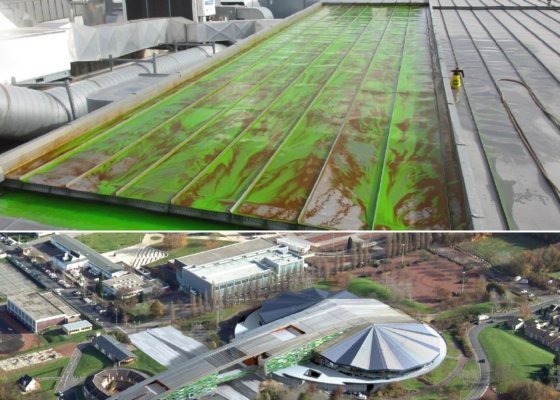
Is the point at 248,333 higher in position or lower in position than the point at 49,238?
lower

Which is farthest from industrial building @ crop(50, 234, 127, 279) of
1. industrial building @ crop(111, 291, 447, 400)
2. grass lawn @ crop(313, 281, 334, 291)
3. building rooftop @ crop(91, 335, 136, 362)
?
grass lawn @ crop(313, 281, 334, 291)

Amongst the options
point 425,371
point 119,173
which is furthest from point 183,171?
point 425,371

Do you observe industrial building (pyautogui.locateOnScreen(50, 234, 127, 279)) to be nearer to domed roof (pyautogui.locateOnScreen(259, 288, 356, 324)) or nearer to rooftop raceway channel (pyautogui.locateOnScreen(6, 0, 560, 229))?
rooftop raceway channel (pyautogui.locateOnScreen(6, 0, 560, 229))

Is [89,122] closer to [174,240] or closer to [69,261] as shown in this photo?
[69,261]

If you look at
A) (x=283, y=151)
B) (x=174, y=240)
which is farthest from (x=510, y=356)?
(x=283, y=151)

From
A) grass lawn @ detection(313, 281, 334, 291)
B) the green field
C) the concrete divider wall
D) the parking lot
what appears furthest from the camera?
the concrete divider wall

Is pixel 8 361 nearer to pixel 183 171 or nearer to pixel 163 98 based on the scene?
pixel 183 171
